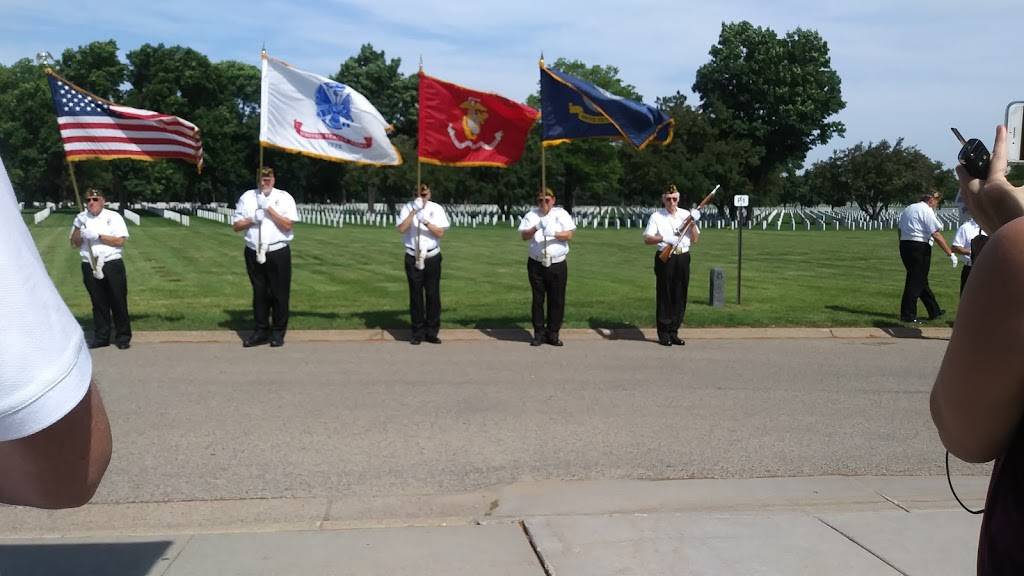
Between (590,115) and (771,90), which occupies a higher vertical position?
(771,90)

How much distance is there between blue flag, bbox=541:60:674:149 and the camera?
12844 millimetres

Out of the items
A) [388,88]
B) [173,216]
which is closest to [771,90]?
[388,88]

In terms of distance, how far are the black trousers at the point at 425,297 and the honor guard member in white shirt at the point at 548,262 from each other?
4.17 ft

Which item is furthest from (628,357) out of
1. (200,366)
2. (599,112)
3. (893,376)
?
(200,366)

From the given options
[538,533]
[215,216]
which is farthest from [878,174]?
[538,533]

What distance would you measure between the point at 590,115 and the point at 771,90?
65996 millimetres

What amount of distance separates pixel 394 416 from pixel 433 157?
230 inches

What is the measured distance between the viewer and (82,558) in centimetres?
445

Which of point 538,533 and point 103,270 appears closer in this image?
point 538,533

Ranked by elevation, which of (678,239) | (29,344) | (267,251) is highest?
(29,344)

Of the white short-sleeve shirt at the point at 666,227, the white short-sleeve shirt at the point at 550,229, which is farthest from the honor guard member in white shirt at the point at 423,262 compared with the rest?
the white short-sleeve shirt at the point at 666,227

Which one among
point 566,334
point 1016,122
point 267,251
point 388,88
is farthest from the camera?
point 388,88

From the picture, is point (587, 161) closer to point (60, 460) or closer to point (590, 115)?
point (590, 115)

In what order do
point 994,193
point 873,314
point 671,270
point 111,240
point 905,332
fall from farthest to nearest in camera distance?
point 873,314 < point 905,332 < point 671,270 < point 111,240 < point 994,193
